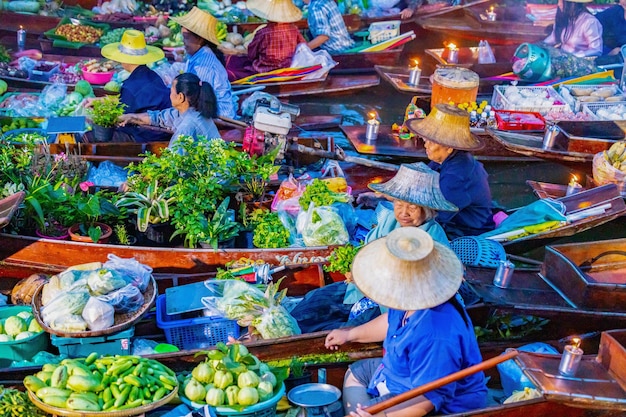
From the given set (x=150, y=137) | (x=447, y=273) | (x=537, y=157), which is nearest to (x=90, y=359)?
(x=447, y=273)

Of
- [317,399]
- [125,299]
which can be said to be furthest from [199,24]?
[317,399]

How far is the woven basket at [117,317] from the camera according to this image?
13.4ft

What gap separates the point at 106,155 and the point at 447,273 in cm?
396

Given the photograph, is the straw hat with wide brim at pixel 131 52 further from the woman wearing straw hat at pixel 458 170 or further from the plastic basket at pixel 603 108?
the plastic basket at pixel 603 108

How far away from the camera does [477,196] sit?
5.35m

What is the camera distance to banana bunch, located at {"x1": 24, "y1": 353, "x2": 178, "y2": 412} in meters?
3.36

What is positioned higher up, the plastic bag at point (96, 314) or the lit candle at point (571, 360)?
the lit candle at point (571, 360)

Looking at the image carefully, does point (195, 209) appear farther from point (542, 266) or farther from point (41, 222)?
point (542, 266)

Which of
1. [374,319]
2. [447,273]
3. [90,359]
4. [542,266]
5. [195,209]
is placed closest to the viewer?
[447,273]

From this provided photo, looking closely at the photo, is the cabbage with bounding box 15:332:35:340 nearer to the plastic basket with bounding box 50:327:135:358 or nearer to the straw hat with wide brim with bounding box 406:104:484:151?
the plastic basket with bounding box 50:327:135:358

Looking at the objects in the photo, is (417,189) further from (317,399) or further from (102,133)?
(102,133)

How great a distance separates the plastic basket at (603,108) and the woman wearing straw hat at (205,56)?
3561 mm

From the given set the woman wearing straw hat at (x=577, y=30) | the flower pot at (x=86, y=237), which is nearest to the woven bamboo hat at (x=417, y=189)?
the flower pot at (x=86, y=237)

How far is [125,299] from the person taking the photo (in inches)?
168
